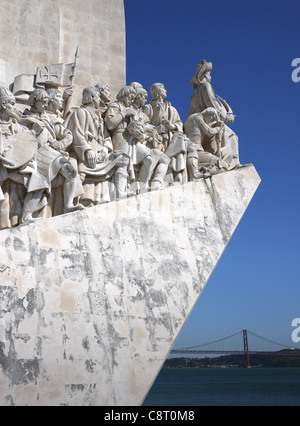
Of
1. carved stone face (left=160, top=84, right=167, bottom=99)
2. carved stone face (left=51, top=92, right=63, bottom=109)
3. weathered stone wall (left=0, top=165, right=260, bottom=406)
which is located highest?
carved stone face (left=160, top=84, right=167, bottom=99)

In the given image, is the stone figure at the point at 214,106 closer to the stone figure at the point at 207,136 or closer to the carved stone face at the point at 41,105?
the stone figure at the point at 207,136

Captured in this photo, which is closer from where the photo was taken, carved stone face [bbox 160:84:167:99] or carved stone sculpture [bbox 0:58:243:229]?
carved stone sculpture [bbox 0:58:243:229]

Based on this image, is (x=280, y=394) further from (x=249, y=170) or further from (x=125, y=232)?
(x=125, y=232)

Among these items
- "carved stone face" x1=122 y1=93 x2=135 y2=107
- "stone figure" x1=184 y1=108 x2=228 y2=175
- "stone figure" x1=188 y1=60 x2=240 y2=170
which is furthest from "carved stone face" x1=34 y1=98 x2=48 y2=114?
"stone figure" x1=188 y1=60 x2=240 y2=170

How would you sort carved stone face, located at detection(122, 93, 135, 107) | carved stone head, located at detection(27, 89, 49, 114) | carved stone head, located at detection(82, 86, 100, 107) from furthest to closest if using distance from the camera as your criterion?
carved stone face, located at detection(122, 93, 135, 107) < carved stone head, located at detection(82, 86, 100, 107) < carved stone head, located at detection(27, 89, 49, 114)

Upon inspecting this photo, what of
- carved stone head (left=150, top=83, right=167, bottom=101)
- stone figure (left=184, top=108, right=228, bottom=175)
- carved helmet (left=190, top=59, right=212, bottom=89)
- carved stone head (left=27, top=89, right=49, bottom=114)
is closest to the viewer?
carved stone head (left=27, top=89, right=49, bottom=114)

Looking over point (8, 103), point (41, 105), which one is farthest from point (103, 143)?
point (8, 103)

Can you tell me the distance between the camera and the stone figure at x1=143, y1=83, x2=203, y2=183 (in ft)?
29.1

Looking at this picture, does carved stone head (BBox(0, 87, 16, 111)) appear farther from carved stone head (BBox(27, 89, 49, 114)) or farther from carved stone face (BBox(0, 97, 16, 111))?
carved stone head (BBox(27, 89, 49, 114))

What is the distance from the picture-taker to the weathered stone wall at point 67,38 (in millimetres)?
8492

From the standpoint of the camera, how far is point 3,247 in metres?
6.46

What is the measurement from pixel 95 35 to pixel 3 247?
410 centimetres

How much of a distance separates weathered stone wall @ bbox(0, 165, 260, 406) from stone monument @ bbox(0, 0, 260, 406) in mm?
12

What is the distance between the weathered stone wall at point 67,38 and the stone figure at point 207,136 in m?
1.15
